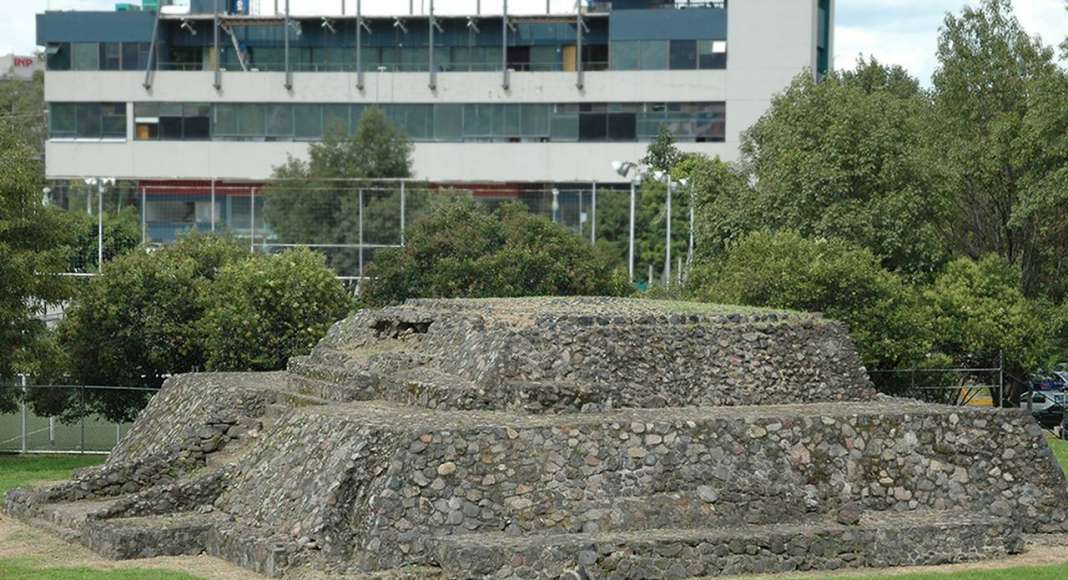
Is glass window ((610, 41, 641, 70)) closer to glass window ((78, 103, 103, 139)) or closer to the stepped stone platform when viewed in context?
glass window ((78, 103, 103, 139))

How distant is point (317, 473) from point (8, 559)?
4285 millimetres

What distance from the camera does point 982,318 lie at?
4447 centimetres

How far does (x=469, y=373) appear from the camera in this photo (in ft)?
86.1

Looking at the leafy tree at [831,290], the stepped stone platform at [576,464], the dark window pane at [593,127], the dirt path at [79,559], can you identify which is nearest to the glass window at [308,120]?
the dark window pane at [593,127]

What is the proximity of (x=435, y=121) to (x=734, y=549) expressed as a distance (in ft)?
181

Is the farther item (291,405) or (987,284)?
(987,284)

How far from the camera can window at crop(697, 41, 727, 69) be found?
242 feet

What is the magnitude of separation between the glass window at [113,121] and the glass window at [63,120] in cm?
158

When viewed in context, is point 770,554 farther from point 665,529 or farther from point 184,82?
point 184,82

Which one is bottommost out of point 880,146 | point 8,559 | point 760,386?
point 8,559

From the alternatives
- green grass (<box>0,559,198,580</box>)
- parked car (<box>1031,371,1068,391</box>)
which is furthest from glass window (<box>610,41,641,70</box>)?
green grass (<box>0,559,198,580</box>)

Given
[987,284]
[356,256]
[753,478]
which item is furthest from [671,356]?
[356,256]

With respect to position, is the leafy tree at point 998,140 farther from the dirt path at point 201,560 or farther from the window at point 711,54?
the dirt path at point 201,560

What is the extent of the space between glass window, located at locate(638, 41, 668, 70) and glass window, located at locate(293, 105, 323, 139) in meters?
13.5
